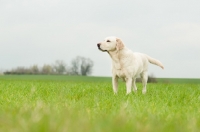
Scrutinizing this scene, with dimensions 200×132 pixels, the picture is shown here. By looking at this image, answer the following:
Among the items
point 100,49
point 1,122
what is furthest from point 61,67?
point 1,122

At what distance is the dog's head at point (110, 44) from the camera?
343 inches

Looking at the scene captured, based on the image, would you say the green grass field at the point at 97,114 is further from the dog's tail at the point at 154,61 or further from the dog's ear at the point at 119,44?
the dog's tail at the point at 154,61

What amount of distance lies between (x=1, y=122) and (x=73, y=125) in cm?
74

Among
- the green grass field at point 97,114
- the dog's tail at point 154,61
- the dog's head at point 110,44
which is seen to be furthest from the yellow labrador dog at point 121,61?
the dog's tail at point 154,61

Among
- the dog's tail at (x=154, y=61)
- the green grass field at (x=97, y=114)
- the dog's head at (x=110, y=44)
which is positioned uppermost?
the dog's head at (x=110, y=44)

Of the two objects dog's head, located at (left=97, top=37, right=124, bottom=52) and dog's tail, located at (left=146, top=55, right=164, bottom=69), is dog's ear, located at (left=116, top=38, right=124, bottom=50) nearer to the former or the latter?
dog's head, located at (left=97, top=37, right=124, bottom=52)

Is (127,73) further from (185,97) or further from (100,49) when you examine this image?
(185,97)

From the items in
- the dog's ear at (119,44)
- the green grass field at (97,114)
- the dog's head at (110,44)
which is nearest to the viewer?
the green grass field at (97,114)

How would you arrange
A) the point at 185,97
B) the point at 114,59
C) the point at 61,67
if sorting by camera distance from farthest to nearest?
the point at 61,67 < the point at 114,59 < the point at 185,97

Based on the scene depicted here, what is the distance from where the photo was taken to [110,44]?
346 inches

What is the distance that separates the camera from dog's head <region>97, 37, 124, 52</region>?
8719mm

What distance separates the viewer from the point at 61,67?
3419cm

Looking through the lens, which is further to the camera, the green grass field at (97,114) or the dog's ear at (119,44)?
the dog's ear at (119,44)

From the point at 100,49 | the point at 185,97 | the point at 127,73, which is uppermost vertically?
the point at 100,49
